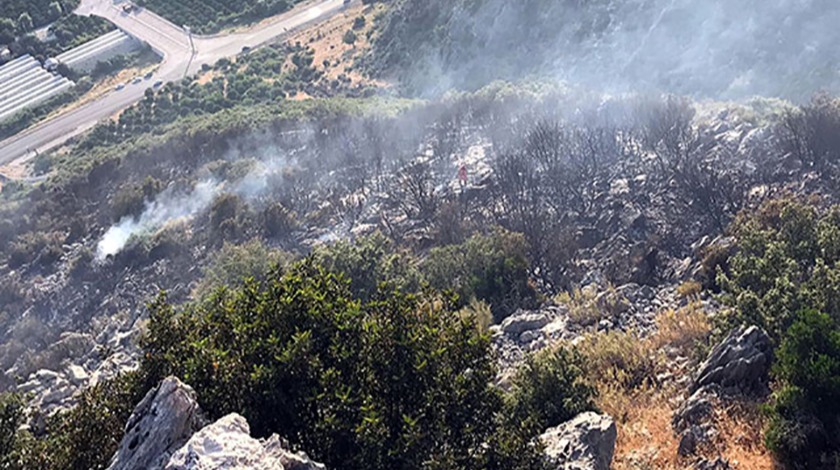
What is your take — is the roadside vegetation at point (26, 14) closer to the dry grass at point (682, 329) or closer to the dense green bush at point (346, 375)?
the dense green bush at point (346, 375)

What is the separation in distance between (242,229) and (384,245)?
34.7 ft

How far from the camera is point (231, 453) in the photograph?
928 centimetres

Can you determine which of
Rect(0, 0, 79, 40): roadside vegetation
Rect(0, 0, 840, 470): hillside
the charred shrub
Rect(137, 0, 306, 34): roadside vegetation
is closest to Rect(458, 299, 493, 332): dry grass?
Rect(0, 0, 840, 470): hillside

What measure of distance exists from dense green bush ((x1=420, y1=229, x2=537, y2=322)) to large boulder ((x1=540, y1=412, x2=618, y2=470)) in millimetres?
9637

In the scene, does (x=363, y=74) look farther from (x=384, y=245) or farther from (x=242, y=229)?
(x=384, y=245)

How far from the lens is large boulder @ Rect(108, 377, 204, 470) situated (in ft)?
32.9

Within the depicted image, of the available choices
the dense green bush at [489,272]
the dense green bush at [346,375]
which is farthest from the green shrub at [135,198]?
the dense green bush at [346,375]

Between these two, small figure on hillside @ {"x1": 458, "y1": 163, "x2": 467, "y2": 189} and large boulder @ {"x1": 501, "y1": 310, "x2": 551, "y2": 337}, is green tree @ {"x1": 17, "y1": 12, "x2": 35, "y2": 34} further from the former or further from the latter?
large boulder @ {"x1": 501, "y1": 310, "x2": 551, "y2": 337}

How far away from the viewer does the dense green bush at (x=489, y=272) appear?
2316 cm

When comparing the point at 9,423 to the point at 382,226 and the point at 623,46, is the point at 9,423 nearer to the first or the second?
the point at 382,226

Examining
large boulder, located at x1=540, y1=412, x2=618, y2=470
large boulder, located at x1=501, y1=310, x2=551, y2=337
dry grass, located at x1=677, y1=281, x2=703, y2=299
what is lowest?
large boulder, located at x1=501, y1=310, x2=551, y2=337

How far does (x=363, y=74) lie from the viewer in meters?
58.1

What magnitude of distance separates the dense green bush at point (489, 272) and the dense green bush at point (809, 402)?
1052cm

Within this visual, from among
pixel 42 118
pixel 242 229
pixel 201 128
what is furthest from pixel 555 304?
pixel 42 118
